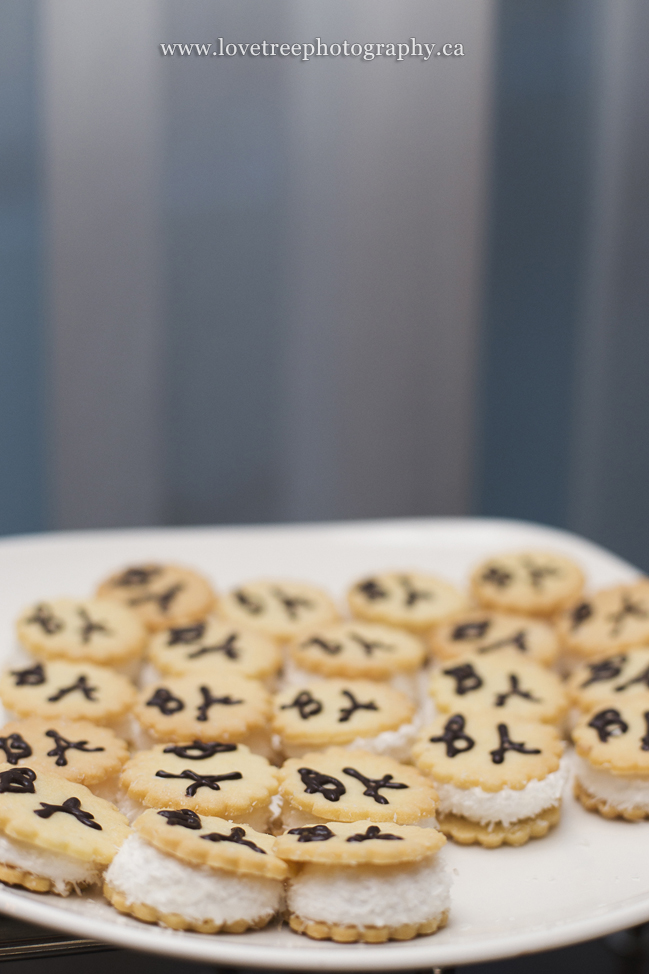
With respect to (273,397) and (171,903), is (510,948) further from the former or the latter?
(273,397)

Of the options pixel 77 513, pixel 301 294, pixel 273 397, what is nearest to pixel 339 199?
pixel 301 294

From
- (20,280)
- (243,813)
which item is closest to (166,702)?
(243,813)

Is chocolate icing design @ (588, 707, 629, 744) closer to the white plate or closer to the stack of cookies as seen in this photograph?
the stack of cookies

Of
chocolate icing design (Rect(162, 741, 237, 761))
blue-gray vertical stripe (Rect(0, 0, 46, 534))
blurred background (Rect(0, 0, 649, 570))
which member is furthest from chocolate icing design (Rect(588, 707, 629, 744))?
blue-gray vertical stripe (Rect(0, 0, 46, 534))

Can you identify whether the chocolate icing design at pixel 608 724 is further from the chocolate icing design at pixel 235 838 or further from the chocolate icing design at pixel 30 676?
the chocolate icing design at pixel 30 676

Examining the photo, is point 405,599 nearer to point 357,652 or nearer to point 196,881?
point 357,652

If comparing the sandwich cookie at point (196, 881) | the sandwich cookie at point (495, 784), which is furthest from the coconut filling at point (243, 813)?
the sandwich cookie at point (495, 784)
